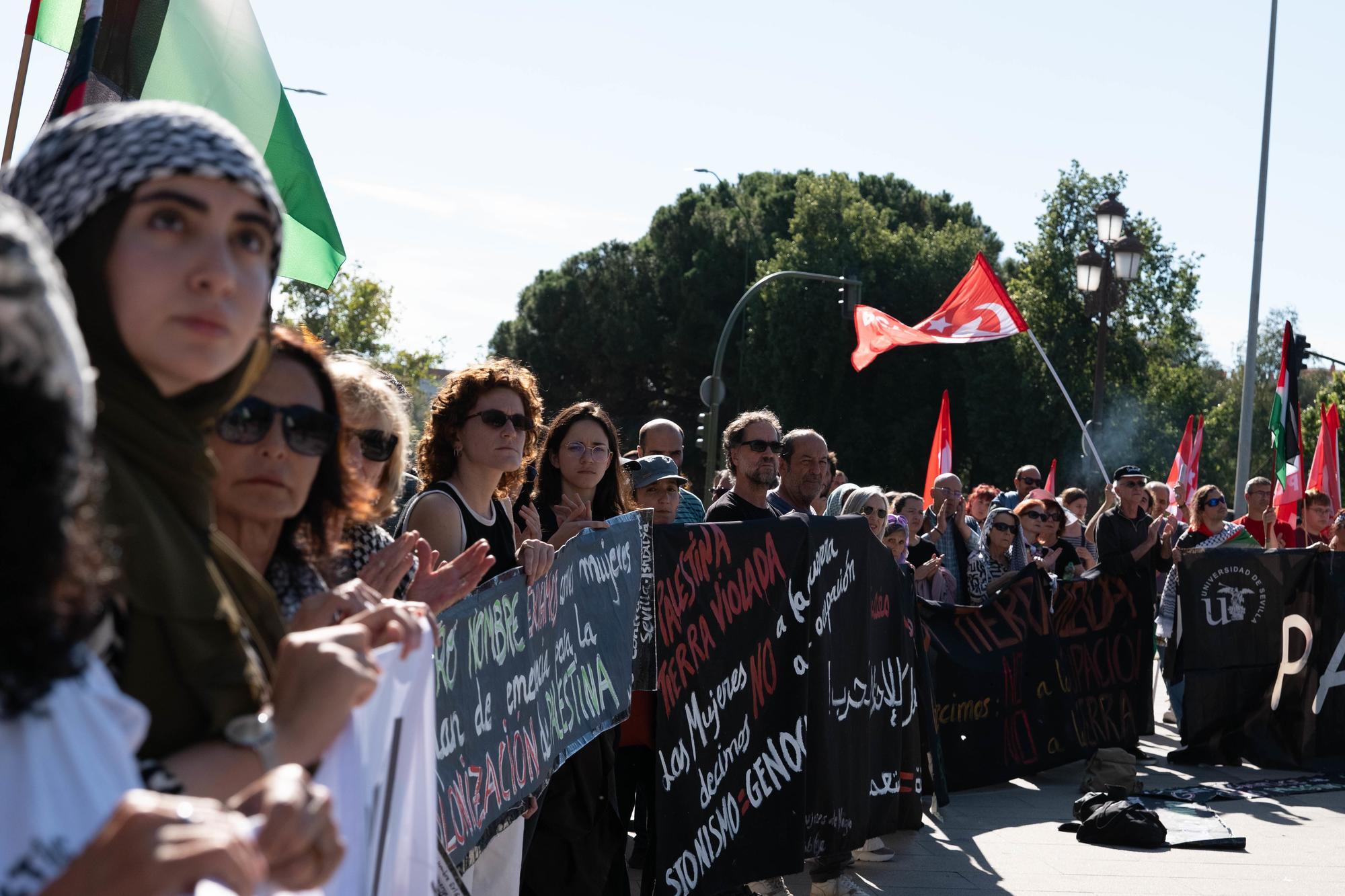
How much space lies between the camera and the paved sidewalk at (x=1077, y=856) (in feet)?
21.2

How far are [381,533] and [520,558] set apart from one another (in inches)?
37.6

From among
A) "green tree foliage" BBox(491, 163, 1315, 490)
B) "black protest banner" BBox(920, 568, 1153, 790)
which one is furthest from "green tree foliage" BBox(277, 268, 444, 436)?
"black protest banner" BBox(920, 568, 1153, 790)

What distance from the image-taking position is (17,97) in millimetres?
4215

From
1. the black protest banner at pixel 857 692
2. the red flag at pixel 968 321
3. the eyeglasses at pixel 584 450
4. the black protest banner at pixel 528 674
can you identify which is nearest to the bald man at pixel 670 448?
the black protest banner at pixel 857 692

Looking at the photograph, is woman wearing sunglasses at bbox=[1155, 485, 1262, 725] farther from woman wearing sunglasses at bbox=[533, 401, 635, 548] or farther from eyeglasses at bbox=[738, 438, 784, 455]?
woman wearing sunglasses at bbox=[533, 401, 635, 548]

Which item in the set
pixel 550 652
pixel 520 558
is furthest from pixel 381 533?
pixel 550 652

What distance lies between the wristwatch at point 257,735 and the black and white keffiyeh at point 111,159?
1.61 ft

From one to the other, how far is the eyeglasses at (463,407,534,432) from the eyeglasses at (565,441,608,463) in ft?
3.56

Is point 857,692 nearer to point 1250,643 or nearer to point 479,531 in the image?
point 479,531

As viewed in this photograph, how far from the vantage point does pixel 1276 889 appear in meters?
6.49

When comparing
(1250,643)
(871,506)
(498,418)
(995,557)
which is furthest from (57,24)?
(1250,643)

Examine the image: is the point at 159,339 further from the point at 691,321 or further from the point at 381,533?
the point at 691,321

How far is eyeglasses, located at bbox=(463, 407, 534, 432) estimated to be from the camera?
4.34 meters

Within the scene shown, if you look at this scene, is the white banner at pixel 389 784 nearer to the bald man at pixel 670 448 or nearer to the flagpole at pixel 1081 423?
the bald man at pixel 670 448
